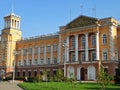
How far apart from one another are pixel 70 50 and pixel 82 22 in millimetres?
7170

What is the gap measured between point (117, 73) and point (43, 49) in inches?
1060

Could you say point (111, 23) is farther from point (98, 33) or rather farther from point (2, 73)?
point (2, 73)

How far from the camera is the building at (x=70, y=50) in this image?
Answer: 55.2m

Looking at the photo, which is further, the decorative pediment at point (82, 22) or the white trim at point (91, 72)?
the decorative pediment at point (82, 22)

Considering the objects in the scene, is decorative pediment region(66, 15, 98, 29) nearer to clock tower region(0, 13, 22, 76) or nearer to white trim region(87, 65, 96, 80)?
white trim region(87, 65, 96, 80)

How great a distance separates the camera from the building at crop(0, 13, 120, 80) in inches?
2173

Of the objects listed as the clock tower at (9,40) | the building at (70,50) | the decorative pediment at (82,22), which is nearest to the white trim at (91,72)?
the building at (70,50)

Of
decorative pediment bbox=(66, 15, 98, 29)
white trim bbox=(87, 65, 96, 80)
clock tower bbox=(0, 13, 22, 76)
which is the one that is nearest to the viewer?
white trim bbox=(87, 65, 96, 80)

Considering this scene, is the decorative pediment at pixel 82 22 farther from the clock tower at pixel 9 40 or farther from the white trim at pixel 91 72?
the clock tower at pixel 9 40

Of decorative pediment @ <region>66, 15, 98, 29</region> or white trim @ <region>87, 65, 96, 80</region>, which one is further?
decorative pediment @ <region>66, 15, 98, 29</region>

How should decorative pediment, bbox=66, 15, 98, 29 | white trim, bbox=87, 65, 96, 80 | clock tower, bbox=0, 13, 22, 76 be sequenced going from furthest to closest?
clock tower, bbox=0, 13, 22, 76, decorative pediment, bbox=66, 15, 98, 29, white trim, bbox=87, 65, 96, 80

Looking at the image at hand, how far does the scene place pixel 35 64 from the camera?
2859 inches

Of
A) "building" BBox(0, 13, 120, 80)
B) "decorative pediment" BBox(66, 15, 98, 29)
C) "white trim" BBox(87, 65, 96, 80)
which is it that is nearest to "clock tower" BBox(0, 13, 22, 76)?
"building" BBox(0, 13, 120, 80)

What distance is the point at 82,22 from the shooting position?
194ft
